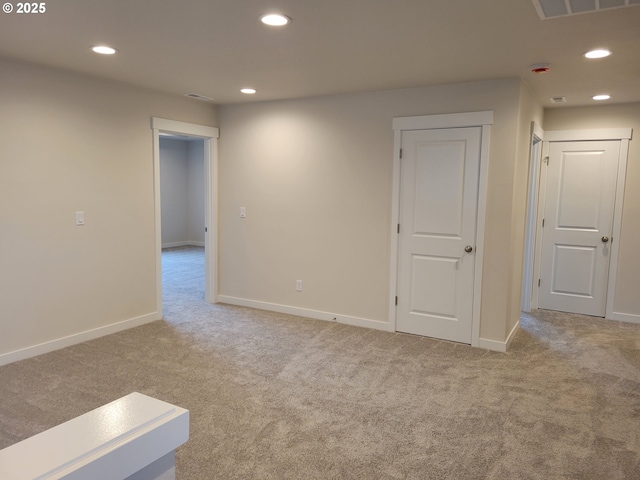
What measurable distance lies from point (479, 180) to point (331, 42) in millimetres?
1852

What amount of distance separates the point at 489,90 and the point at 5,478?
160 inches

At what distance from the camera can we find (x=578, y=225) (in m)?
5.25

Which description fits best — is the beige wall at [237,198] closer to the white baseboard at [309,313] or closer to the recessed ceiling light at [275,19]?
the white baseboard at [309,313]

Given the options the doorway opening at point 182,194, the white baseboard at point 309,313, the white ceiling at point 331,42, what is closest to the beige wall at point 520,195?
the white ceiling at point 331,42

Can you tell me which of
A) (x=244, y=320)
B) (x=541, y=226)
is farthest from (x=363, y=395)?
(x=541, y=226)

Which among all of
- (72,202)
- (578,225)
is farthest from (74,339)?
(578,225)

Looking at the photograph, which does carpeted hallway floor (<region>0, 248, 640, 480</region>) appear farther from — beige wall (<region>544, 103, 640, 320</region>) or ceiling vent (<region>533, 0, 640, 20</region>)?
ceiling vent (<region>533, 0, 640, 20</region>)

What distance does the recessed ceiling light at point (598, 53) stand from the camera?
2943 millimetres

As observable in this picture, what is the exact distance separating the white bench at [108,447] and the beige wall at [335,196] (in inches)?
142

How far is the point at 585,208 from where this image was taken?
17.0 feet

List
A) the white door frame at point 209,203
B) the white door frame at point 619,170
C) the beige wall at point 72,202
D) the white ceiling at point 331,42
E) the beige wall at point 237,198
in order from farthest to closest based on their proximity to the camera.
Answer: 1. the white door frame at point 619,170
2. the white door frame at point 209,203
3. the beige wall at point 237,198
4. the beige wall at point 72,202
5. the white ceiling at point 331,42

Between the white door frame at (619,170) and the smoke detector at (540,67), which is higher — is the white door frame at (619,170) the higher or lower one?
the lower one

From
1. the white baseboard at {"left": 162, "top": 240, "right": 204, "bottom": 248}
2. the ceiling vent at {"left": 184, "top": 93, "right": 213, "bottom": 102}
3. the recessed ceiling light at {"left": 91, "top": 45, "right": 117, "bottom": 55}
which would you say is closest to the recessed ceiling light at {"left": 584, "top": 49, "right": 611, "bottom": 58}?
the recessed ceiling light at {"left": 91, "top": 45, "right": 117, "bottom": 55}

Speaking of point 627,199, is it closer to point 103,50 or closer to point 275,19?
point 275,19
